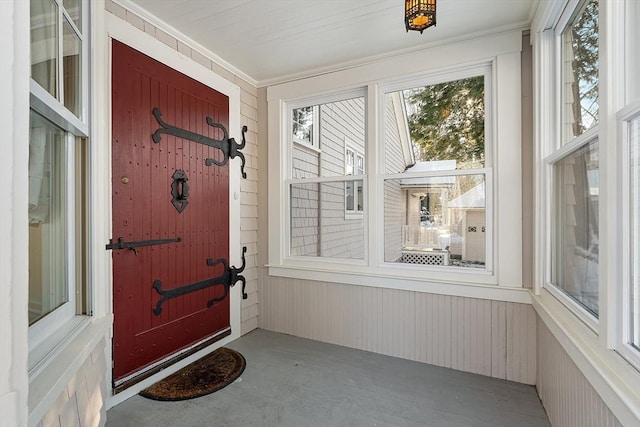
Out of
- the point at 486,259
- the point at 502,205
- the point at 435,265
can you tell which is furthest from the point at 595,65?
the point at 435,265

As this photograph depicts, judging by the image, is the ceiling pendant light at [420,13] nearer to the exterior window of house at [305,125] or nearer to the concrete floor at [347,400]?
the exterior window of house at [305,125]

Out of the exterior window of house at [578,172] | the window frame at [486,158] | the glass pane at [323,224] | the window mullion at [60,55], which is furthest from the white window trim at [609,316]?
the window mullion at [60,55]

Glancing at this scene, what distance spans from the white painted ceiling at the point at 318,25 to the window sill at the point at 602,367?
2076mm

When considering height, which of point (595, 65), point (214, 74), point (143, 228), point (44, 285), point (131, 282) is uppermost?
point (214, 74)

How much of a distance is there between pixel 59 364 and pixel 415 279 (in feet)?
7.87

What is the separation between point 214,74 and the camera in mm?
2980

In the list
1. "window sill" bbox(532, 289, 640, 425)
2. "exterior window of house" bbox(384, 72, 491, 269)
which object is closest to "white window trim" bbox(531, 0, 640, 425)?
"window sill" bbox(532, 289, 640, 425)

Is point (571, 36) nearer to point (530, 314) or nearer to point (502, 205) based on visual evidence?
point (502, 205)

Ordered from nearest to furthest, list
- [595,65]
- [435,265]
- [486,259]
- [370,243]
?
[595,65]
[486,259]
[435,265]
[370,243]

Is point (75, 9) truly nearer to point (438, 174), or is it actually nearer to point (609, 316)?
point (438, 174)

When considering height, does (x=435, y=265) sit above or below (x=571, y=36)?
below

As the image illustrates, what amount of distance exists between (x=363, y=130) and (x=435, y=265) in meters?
1.42

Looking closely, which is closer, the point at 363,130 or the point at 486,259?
the point at 486,259

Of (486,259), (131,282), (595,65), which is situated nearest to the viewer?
(595,65)
